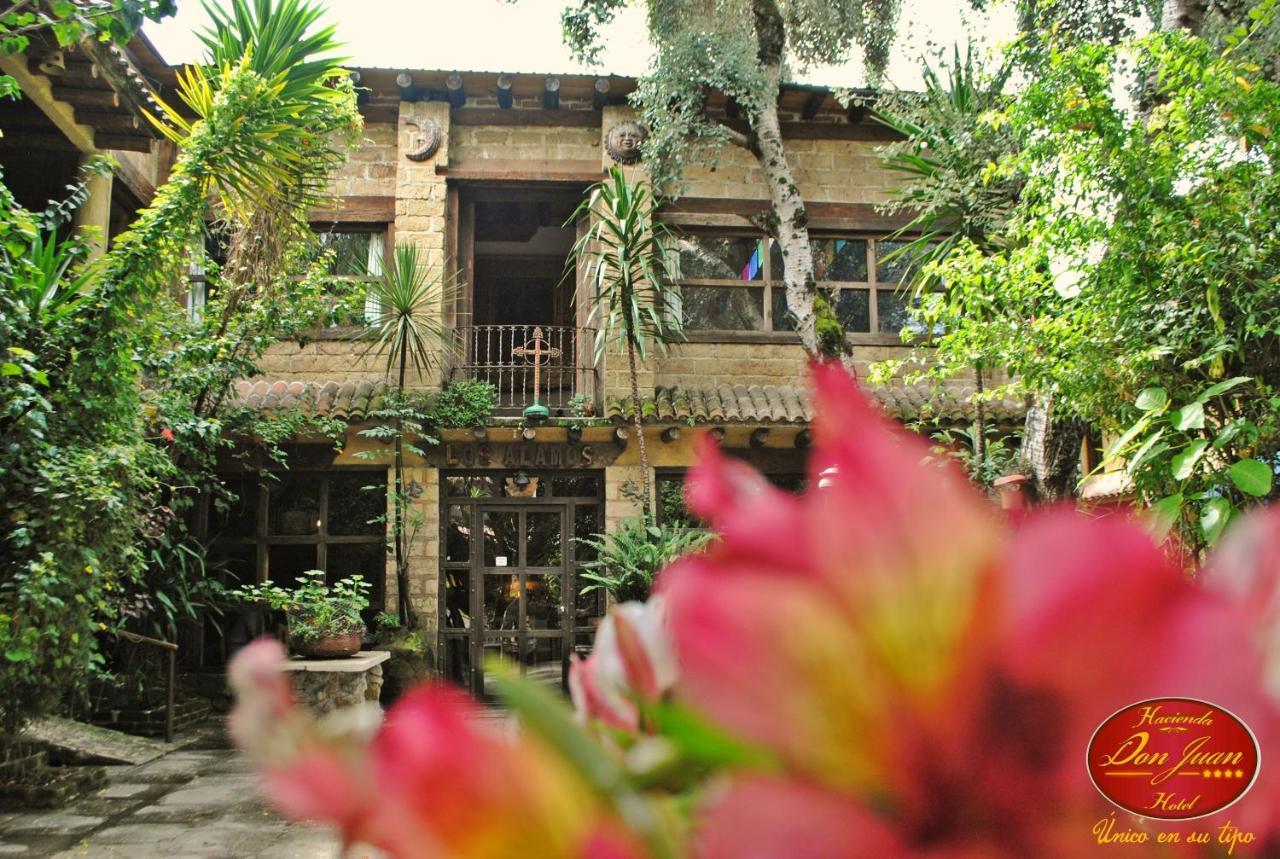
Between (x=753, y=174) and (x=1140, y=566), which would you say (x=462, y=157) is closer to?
(x=753, y=174)

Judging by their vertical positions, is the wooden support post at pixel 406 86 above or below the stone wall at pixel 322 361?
above

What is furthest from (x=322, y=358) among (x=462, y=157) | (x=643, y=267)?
(x=643, y=267)

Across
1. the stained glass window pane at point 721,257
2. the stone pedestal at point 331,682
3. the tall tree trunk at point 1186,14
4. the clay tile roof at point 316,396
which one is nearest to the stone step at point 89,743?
the stone pedestal at point 331,682

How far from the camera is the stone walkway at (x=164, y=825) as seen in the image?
4078 millimetres

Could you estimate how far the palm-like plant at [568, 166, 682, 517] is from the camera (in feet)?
27.3

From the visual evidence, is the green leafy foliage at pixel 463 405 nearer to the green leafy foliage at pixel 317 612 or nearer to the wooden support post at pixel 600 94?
the green leafy foliage at pixel 317 612

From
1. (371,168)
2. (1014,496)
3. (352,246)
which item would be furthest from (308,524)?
(1014,496)

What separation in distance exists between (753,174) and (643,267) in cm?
215

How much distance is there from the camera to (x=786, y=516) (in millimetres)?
154

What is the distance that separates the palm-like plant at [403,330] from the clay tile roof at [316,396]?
30 cm

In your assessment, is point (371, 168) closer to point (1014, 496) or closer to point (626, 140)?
point (626, 140)

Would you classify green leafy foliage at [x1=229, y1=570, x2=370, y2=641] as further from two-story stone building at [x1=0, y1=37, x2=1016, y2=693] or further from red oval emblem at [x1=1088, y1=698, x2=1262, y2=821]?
red oval emblem at [x1=1088, y1=698, x2=1262, y2=821]

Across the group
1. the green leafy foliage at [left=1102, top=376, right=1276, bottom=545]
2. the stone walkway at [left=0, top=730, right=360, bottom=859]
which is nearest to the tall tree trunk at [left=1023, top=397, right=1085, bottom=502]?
the green leafy foliage at [left=1102, top=376, right=1276, bottom=545]

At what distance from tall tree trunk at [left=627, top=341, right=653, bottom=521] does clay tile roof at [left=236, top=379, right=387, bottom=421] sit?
2.31m
